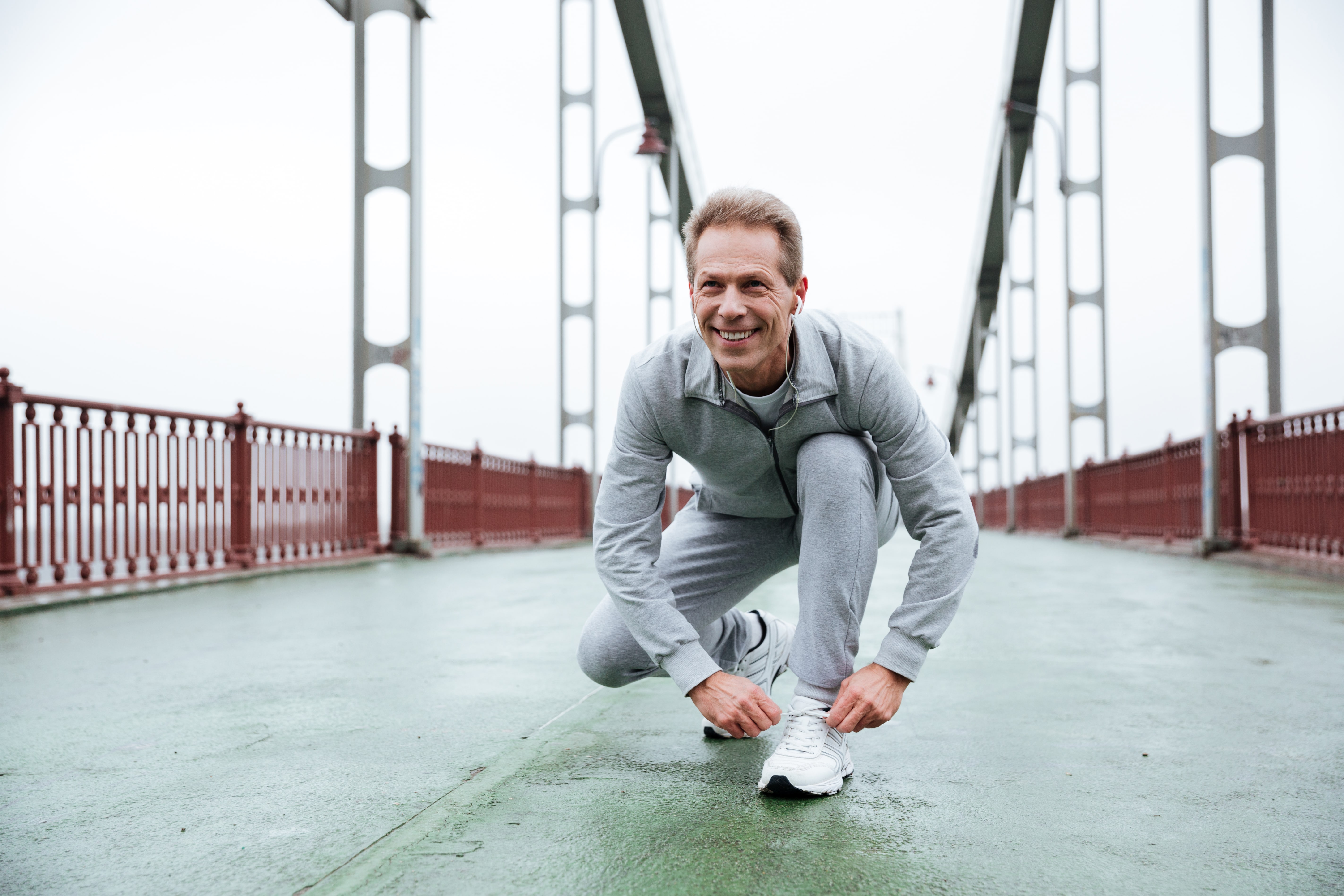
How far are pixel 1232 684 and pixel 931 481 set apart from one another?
55.8 inches

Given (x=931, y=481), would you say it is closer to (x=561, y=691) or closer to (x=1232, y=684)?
(x=561, y=691)

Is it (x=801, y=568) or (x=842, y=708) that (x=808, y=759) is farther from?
(x=801, y=568)

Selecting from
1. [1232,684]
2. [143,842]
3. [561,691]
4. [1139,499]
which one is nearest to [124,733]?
[143,842]

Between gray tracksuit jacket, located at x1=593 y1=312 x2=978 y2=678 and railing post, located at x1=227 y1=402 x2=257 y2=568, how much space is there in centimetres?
524

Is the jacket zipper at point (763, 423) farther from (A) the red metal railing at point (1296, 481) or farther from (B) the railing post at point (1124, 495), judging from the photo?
(B) the railing post at point (1124, 495)

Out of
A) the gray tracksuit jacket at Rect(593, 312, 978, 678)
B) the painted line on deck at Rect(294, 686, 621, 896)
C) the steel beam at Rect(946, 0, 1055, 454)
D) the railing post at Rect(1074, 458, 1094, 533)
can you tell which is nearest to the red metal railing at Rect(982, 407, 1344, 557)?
the railing post at Rect(1074, 458, 1094, 533)

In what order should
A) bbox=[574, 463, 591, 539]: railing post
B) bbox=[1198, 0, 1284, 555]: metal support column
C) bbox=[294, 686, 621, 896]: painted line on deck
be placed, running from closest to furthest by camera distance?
1. bbox=[294, 686, 621, 896]: painted line on deck
2. bbox=[1198, 0, 1284, 555]: metal support column
3. bbox=[574, 463, 591, 539]: railing post

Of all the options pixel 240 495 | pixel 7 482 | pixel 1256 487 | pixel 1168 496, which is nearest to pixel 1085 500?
pixel 1168 496

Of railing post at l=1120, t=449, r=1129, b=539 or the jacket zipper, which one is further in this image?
railing post at l=1120, t=449, r=1129, b=539

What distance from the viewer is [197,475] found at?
617cm

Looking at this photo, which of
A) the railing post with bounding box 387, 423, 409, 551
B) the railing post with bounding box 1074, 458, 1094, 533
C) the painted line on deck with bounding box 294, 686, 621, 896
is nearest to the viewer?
the painted line on deck with bounding box 294, 686, 621, 896

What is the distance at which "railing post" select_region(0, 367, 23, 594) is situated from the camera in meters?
4.79

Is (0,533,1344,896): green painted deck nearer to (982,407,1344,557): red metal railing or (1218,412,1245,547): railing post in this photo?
(982,407,1344,557): red metal railing

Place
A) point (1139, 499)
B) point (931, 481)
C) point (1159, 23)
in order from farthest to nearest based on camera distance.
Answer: point (1159, 23) < point (1139, 499) < point (931, 481)
